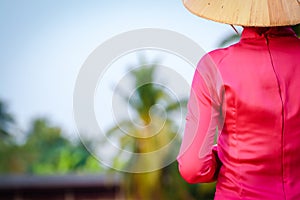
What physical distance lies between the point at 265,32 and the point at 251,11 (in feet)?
0.25

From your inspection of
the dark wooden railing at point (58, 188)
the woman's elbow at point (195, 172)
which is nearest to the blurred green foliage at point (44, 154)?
the dark wooden railing at point (58, 188)

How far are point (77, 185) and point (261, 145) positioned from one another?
135 ft

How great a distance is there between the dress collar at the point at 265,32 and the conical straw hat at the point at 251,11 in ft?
0.14

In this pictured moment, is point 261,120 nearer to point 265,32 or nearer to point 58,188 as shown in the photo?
point 265,32

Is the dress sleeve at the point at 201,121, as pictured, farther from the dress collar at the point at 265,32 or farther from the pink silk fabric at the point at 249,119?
the dress collar at the point at 265,32

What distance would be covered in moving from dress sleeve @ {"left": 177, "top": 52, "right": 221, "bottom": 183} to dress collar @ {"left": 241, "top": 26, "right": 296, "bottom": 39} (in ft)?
0.51

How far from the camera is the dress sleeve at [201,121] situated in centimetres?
259

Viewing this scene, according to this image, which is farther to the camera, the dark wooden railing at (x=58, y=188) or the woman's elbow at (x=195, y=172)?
the dark wooden railing at (x=58, y=188)

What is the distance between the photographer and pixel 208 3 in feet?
8.79

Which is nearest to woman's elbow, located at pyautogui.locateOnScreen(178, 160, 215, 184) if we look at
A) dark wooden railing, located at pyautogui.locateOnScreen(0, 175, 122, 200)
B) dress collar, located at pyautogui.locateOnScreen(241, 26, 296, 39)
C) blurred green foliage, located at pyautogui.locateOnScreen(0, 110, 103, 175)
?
dress collar, located at pyautogui.locateOnScreen(241, 26, 296, 39)

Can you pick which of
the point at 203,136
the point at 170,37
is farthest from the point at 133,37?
the point at 203,136

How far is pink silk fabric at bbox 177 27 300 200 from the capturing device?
255 centimetres

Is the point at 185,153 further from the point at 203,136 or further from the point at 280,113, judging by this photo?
the point at 280,113

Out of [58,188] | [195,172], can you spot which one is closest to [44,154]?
[58,188]
